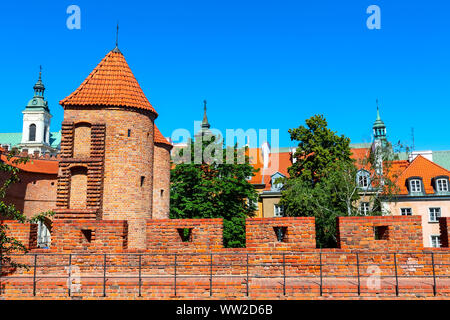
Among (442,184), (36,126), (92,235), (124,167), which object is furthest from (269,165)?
(36,126)

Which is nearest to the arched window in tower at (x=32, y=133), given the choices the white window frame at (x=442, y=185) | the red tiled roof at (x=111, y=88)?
the red tiled roof at (x=111, y=88)

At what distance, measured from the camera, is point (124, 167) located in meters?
17.4

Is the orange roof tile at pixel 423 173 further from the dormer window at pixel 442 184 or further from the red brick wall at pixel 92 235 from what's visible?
the red brick wall at pixel 92 235

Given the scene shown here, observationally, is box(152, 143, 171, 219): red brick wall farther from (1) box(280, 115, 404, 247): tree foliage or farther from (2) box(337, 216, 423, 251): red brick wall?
(2) box(337, 216, 423, 251): red brick wall

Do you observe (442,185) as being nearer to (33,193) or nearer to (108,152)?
(108,152)

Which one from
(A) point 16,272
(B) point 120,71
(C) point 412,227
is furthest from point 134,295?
(B) point 120,71

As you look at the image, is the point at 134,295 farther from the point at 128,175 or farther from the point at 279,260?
the point at 128,175

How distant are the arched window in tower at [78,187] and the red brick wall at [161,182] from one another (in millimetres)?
6463

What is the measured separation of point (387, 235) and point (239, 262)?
132 inches

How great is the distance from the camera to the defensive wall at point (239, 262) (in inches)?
287

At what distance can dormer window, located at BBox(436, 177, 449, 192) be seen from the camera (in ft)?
110

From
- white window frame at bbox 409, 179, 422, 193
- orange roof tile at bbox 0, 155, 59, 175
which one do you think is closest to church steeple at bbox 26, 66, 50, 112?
orange roof tile at bbox 0, 155, 59, 175

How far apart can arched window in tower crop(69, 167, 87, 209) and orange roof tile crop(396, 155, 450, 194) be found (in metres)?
27.2
